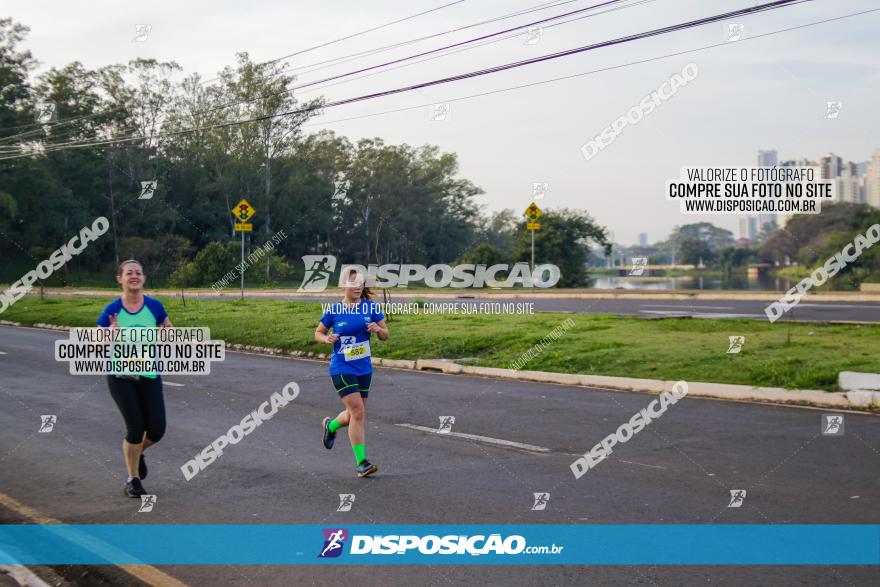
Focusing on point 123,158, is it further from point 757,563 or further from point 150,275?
point 757,563

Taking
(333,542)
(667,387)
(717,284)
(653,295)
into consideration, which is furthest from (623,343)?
(717,284)

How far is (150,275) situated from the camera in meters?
58.7

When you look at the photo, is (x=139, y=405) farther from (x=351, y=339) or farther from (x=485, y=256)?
(x=485, y=256)

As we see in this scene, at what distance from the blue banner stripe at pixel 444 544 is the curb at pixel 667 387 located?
5841mm

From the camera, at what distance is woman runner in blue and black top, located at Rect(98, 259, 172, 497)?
24.0 ft

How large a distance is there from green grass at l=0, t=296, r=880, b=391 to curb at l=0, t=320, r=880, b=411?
0.93 feet

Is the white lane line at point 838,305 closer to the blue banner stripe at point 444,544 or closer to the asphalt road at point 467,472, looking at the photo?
the asphalt road at point 467,472

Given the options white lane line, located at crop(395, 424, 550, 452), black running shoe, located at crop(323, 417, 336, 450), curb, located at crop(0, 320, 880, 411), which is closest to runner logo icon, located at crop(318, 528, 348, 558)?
black running shoe, located at crop(323, 417, 336, 450)

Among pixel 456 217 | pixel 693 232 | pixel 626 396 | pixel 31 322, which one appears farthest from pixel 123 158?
pixel 693 232

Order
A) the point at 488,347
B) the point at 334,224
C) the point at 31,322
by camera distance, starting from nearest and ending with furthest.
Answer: the point at 488,347, the point at 31,322, the point at 334,224

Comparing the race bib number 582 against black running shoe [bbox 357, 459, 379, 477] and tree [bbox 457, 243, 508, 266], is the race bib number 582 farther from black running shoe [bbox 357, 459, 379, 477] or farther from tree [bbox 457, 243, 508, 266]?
tree [bbox 457, 243, 508, 266]

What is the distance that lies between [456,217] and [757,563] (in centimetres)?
8484

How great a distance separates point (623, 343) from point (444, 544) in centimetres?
1140

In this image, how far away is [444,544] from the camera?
6.04 meters
